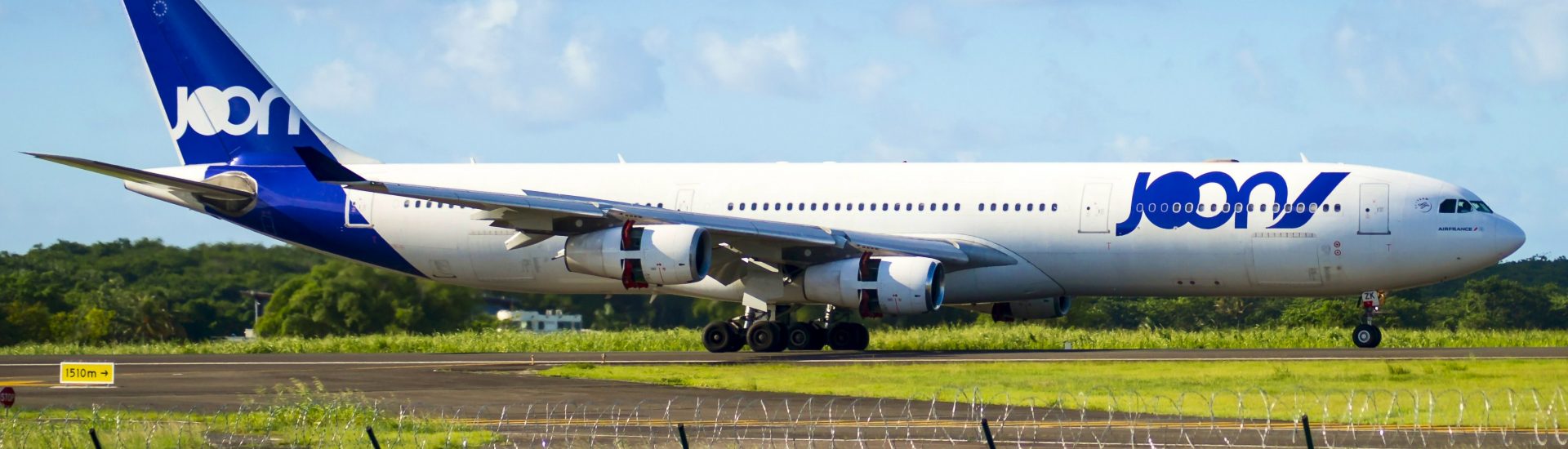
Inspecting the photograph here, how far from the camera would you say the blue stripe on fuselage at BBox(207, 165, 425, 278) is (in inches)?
1438

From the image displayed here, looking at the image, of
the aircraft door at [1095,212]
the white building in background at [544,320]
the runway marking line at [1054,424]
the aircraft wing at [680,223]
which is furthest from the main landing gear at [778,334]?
the white building in background at [544,320]

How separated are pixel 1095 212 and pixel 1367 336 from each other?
208 inches

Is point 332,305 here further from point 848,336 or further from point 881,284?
point 881,284

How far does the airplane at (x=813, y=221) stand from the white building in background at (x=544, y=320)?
37.2 feet

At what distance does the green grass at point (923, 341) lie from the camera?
112 ft


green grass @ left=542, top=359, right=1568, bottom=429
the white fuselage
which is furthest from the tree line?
green grass @ left=542, top=359, right=1568, bottom=429

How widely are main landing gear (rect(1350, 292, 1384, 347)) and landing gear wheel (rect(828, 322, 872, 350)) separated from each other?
361 inches

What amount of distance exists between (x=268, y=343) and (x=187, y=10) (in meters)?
7.86

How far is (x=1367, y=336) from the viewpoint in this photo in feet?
102

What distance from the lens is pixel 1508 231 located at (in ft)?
101

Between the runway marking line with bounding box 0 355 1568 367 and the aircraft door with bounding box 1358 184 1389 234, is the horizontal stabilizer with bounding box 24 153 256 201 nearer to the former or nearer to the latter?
the runway marking line with bounding box 0 355 1568 367

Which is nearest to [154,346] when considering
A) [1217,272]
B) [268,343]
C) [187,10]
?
[268,343]

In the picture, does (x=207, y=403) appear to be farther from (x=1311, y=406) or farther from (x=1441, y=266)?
(x=1441, y=266)

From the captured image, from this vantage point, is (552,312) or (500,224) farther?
(552,312)
